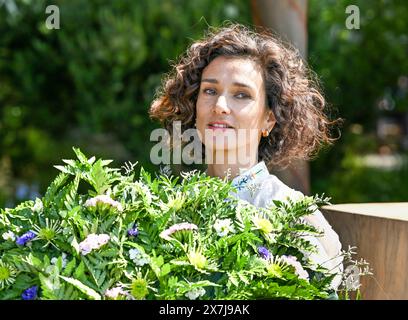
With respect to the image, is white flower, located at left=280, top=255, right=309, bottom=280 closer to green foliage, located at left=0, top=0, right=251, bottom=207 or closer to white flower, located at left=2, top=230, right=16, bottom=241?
white flower, located at left=2, top=230, right=16, bottom=241

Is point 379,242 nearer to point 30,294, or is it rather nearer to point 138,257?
point 138,257

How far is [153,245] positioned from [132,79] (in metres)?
5.67

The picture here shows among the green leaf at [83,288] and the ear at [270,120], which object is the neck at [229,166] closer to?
the ear at [270,120]

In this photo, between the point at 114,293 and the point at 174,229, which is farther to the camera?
the point at 174,229

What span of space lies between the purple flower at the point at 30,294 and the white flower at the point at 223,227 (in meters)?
0.46

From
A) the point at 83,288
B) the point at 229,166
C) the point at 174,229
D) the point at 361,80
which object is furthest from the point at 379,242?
the point at 361,80

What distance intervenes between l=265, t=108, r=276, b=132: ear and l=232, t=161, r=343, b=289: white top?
17 cm

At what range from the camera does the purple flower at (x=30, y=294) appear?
1.91 metres

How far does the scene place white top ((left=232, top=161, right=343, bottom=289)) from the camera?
2331mm

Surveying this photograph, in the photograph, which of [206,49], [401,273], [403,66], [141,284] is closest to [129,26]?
[403,66]

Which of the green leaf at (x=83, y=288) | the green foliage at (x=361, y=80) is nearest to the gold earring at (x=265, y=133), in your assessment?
the green leaf at (x=83, y=288)

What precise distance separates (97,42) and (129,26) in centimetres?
34

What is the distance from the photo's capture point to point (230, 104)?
2.80 m
